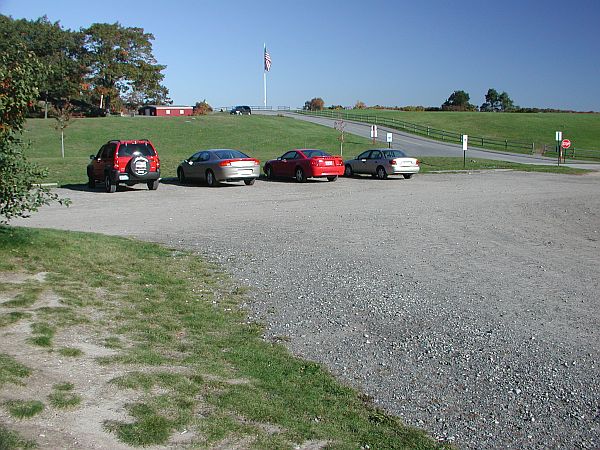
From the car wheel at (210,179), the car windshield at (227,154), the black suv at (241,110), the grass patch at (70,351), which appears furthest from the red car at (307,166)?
the black suv at (241,110)

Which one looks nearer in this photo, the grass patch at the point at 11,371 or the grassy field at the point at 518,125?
the grass patch at the point at 11,371

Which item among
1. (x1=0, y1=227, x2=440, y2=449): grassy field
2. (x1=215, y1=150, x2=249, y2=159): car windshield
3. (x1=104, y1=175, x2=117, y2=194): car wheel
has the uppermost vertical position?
(x1=215, y1=150, x2=249, y2=159): car windshield

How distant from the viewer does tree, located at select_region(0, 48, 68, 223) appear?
8938mm

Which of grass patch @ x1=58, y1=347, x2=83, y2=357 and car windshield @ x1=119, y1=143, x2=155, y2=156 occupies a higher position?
car windshield @ x1=119, y1=143, x2=155, y2=156

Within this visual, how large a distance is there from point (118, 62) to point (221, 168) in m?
73.4

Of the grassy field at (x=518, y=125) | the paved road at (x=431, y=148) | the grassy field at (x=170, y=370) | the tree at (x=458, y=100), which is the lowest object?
the grassy field at (x=170, y=370)

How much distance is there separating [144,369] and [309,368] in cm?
147

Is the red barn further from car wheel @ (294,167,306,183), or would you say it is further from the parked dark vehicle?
car wheel @ (294,167,306,183)

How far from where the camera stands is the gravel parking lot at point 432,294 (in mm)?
5344

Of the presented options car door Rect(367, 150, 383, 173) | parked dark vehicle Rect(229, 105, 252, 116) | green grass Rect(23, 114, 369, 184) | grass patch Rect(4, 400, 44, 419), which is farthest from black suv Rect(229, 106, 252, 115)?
grass patch Rect(4, 400, 44, 419)

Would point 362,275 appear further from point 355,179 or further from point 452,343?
point 355,179

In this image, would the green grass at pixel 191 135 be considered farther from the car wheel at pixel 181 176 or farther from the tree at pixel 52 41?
the tree at pixel 52 41

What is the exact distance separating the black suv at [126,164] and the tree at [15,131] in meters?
14.8

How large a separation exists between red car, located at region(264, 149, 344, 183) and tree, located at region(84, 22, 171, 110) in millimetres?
67759
